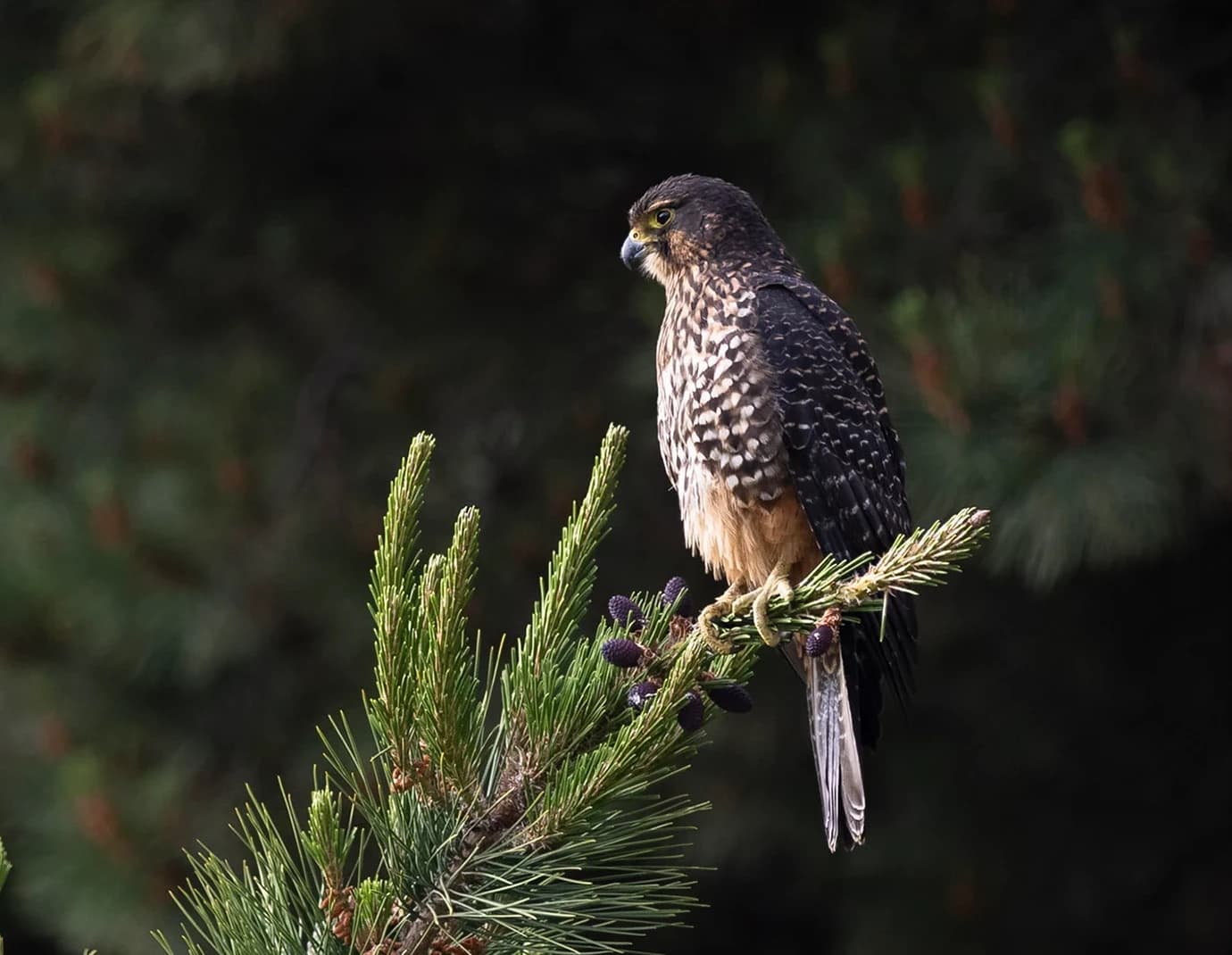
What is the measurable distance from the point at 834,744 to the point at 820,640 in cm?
83

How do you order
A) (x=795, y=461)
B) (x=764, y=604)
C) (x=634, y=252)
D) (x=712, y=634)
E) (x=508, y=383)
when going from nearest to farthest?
(x=712, y=634) → (x=764, y=604) → (x=795, y=461) → (x=634, y=252) → (x=508, y=383)

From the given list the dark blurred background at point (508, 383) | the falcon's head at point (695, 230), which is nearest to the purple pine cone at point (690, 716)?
the falcon's head at point (695, 230)

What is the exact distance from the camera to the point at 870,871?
5027mm

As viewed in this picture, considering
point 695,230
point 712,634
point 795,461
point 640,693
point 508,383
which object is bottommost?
point 640,693

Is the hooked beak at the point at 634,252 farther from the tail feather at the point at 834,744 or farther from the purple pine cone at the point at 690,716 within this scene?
the purple pine cone at the point at 690,716

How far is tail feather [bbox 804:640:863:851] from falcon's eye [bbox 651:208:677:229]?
992 millimetres

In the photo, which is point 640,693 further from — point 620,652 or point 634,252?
point 634,252

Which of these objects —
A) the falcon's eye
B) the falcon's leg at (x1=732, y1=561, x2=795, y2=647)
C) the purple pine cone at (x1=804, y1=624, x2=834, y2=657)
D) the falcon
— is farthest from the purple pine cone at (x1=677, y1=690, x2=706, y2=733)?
the falcon's eye

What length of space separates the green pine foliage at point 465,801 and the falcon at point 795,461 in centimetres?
92

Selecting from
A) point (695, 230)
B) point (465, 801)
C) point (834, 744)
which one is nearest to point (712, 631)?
point (465, 801)

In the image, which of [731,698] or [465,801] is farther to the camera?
[731,698]

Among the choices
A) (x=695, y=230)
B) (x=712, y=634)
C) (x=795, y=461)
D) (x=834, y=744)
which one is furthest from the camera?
(x=695, y=230)

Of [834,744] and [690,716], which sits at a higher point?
[834,744]

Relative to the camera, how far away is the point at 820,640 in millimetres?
1751
